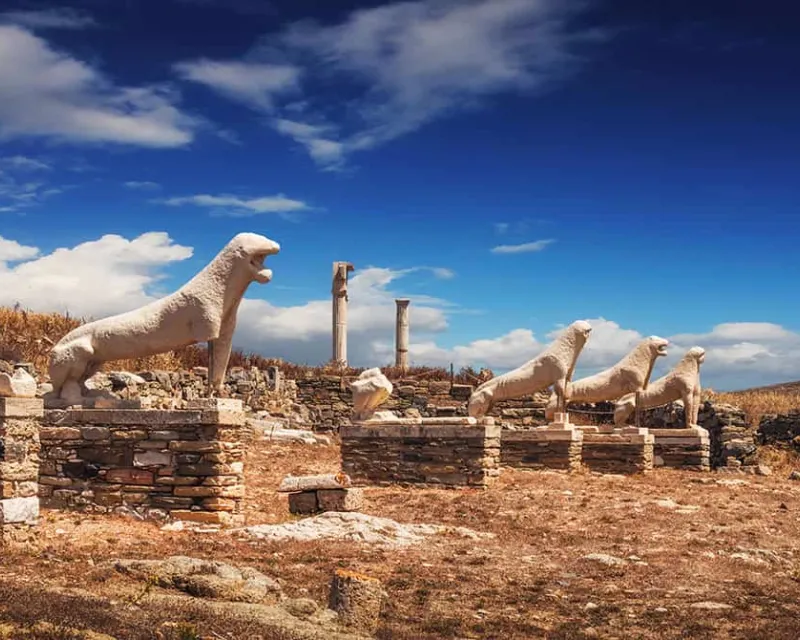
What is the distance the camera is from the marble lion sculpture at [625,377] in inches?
799

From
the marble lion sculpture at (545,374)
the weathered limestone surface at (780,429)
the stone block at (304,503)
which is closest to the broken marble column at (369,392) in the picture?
the marble lion sculpture at (545,374)

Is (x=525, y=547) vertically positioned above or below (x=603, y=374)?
below

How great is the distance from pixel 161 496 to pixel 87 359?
2028 mm

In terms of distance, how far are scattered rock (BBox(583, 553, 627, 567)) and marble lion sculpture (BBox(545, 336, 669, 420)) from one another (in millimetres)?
10346

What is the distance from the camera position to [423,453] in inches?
607

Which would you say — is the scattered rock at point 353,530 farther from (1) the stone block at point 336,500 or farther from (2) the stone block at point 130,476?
(2) the stone block at point 130,476

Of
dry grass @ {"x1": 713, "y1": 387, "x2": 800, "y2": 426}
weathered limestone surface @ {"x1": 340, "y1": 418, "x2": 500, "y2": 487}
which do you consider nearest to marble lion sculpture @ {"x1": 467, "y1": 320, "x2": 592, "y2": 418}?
weathered limestone surface @ {"x1": 340, "y1": 418, "x2": 500, "y2": 487}

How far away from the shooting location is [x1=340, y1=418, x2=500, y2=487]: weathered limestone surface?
15.1 metres

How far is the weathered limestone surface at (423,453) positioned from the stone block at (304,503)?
351cm

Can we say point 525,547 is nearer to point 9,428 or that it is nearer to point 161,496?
point 161,496

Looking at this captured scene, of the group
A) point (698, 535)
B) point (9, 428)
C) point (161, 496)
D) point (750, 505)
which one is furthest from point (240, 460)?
point (750, 505)

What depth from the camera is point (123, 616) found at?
19.0 feet

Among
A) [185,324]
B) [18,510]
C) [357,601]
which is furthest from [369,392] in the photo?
[357,601]

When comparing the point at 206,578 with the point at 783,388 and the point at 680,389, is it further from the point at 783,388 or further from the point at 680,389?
the point at 783,388
